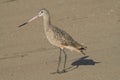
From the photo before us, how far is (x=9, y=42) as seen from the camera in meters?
15.7

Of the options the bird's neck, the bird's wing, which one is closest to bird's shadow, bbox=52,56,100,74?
the bird's wing

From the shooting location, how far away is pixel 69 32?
52.3 ft

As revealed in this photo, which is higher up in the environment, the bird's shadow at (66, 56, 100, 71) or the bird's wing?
the bird's wing

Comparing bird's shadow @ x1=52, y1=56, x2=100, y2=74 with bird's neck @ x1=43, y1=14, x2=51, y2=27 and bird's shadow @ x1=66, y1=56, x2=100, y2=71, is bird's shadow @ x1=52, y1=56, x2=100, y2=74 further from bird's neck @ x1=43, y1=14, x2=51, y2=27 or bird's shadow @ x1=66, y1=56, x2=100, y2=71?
bird's neck @ x1=43, y1=14, x2=51, y2=27

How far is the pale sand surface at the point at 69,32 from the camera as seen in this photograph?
12.2 metres

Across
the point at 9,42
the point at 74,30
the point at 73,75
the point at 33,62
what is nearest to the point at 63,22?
the point at 74,30

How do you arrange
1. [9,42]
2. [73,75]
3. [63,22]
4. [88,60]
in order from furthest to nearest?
1. [63,22]
2. [9,42]
3. [88,60]
4. [73,75]

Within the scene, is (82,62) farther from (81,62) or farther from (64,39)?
(64,39)

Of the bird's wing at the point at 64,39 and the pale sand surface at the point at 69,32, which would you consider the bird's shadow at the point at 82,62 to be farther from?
the bird's wing at the point at 64,39

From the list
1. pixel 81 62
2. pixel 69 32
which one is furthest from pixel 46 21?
pixel 69 32

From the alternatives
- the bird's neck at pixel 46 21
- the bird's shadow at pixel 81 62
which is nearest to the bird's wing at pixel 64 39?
the bird's neck at pixel 46 21

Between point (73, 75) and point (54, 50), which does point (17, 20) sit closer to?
point (54, 50)

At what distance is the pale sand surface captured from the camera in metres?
12.2

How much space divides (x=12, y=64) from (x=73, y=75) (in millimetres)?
2126
